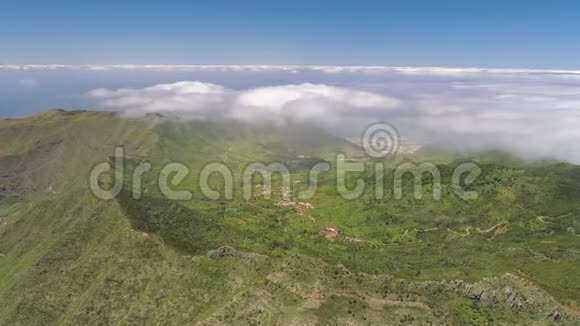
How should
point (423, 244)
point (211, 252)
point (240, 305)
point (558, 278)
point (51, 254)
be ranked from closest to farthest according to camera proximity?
point (240, 305), point (558, 278), point (211, 252), point (51, 254), point (423, 244)

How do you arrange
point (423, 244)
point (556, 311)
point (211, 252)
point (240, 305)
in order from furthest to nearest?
point (423, 244) < point (211, 252) < point (240, 305) < point (556, 311)

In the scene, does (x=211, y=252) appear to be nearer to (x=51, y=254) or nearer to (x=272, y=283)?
(x=272, y=283)

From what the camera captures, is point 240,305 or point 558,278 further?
point 558,278

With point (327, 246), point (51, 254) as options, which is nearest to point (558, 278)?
point (327, 246)

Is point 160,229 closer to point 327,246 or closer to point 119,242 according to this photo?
point 119,242

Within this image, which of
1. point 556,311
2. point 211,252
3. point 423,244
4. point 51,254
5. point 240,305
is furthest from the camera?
point 423,244

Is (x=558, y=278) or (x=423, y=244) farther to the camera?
(x=423, y=244)

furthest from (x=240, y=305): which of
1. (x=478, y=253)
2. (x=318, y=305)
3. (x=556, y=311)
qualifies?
(x=478, y=253)

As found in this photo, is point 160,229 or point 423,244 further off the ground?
point 160,229

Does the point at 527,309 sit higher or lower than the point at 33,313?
higher
